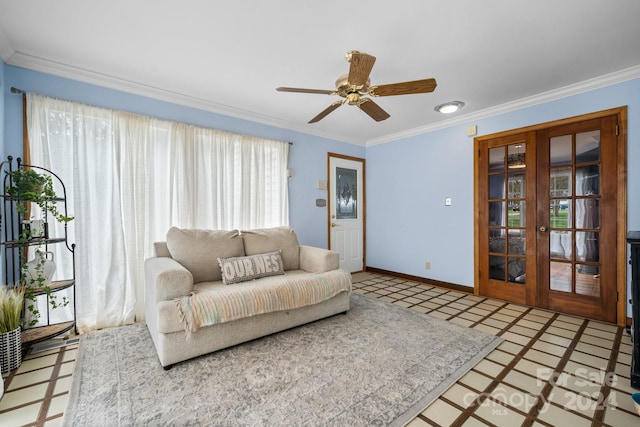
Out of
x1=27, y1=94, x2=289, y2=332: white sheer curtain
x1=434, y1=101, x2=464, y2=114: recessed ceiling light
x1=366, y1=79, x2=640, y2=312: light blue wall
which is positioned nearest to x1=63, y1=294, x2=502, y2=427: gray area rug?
x1=27, y1=94, x2=289, y2=332: white sheer curtain

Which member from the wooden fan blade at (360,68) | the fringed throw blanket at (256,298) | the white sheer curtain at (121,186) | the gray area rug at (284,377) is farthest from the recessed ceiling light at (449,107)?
the white sheer curtain at (121,186)

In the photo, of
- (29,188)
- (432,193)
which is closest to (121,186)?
(29,188)

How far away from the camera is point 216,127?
135 inches

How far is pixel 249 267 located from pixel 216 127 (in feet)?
5.99

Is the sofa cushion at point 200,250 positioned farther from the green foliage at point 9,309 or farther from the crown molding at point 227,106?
the crown molding at point 227,106

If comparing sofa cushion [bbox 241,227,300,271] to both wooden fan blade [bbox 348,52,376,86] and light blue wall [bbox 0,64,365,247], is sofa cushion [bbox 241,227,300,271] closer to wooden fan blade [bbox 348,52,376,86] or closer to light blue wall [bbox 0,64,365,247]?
light blue wall [bbox 0,64,365,247]

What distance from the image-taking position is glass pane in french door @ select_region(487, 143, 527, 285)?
10.9 ft

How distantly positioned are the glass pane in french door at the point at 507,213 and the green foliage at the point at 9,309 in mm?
4635

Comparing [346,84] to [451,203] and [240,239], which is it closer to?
[240,239]

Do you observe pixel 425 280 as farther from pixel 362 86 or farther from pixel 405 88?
pixel 362 86

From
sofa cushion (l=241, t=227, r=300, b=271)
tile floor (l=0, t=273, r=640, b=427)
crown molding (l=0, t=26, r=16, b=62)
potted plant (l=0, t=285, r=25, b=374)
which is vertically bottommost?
tile floor (l=0, t=273, r=640, b=427)

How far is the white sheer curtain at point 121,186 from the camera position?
2.51m

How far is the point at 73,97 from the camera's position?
257 cm

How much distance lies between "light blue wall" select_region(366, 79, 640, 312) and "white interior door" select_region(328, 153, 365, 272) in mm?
170
